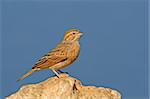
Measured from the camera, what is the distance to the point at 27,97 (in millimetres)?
11695

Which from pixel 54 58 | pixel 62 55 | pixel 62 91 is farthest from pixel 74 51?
pixel 62 91

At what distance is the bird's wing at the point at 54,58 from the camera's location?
1478cm

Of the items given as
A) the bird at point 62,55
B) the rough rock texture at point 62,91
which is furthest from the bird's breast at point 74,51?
the rough rock texture at point 62,91

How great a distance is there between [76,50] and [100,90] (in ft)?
9.22

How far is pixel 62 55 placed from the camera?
48.5 ft

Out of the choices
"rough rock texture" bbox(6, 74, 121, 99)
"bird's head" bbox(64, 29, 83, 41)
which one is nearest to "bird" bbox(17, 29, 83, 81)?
"bird's head" bbox(64, 29, 83, 41)

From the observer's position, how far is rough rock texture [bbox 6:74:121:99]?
11484 millimetres

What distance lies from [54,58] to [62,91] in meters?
3.59

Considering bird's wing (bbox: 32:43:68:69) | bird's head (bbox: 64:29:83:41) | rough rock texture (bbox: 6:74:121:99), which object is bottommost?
rough rock texture (bbox: 6:74:121:99)

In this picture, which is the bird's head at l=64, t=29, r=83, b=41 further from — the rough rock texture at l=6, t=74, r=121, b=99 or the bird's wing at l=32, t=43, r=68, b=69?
the rough rock texture at l=6, t=74, r=121, b=99

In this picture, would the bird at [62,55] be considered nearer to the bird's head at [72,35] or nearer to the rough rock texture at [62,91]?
the bird's head at [72,35]

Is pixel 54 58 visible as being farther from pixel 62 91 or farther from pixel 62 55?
pixel 62 91

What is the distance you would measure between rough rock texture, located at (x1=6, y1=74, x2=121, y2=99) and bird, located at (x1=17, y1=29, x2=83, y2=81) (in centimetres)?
217

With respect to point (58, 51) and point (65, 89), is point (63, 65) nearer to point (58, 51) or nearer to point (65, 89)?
point (58, 51)
